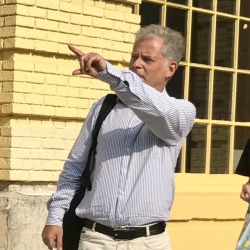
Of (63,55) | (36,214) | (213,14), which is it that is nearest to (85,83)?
(63,55)

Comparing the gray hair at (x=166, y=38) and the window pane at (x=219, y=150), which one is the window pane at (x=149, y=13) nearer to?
the window pane at (x=219, y=150)

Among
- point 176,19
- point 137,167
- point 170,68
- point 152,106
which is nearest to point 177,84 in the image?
point 176,19

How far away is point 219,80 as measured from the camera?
10305mm

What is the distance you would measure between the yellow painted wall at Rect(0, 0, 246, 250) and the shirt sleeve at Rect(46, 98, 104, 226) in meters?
2.96

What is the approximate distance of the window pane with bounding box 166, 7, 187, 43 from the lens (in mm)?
9734

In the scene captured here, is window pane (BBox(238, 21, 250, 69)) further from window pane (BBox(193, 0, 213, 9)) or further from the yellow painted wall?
the yellow painted wall

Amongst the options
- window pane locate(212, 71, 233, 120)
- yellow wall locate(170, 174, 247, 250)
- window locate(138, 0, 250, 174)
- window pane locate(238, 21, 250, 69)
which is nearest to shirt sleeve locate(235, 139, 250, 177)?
yellow wall locate(170, 174, 247, 250)

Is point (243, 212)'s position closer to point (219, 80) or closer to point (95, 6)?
point (219, 80)

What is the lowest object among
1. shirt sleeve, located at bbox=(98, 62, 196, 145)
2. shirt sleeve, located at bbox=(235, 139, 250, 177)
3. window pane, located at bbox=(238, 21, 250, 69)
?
shirt sleeve, located at bbox=(235, 139, 250, 177)

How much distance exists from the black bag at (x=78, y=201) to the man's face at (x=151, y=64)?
0.67 ft

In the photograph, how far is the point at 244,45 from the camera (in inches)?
414

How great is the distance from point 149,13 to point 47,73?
1.53m

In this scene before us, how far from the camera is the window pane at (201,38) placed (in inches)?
394

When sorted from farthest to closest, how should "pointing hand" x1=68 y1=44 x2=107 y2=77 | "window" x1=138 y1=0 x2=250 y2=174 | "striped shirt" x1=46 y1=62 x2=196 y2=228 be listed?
"window" x1=138 y1=0 x2=250 y2=174, "striped shirt" x1=46 y1=62 x2=196 y2=228, "pointing hand" x1=68 y1=44 x2=107 y2=77
